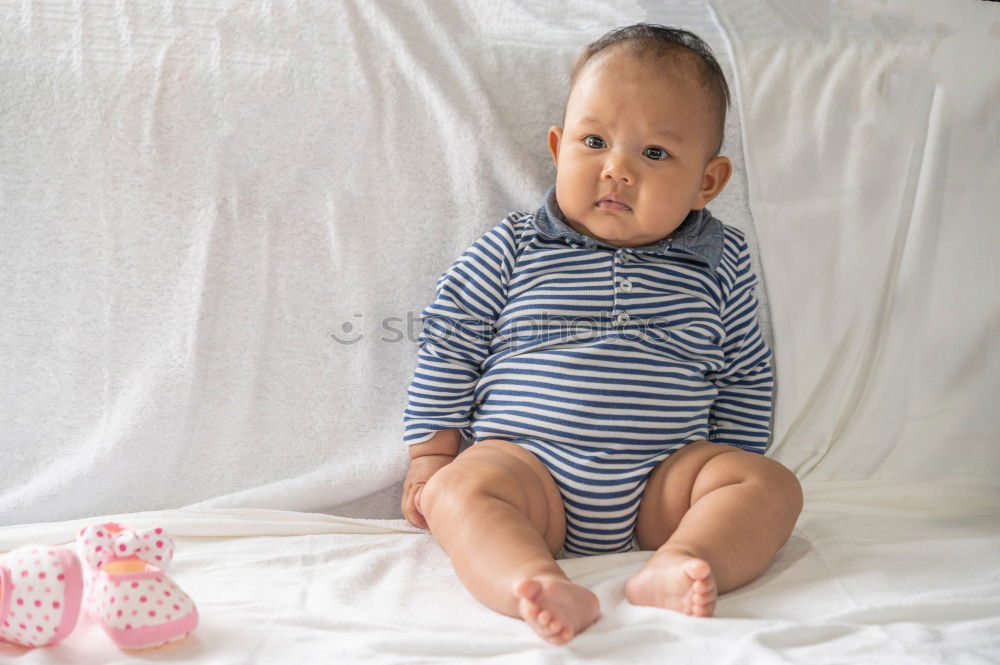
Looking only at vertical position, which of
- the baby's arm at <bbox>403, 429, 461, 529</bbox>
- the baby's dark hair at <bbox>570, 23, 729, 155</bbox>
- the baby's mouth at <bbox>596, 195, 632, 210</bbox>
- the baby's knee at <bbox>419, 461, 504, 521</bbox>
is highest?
the baby's dark hair at <bbox>570, 23, 729, 155</bbox>

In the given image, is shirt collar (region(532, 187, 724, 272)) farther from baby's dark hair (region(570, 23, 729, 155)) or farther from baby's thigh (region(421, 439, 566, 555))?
baby's thigh (region(421, 439, 566, 555))

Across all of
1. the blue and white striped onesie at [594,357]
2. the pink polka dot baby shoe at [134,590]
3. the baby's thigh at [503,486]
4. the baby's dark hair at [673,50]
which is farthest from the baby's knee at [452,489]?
the baby's dark hair at [673,50]

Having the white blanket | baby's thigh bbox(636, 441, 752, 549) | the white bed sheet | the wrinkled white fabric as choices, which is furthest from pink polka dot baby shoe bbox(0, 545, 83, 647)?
baby's thigh bbox(636, 441, 752, 549)

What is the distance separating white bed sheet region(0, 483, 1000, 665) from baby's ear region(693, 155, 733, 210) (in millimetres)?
413

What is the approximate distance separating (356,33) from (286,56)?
0.31 feet

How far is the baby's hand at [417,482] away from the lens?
3.86 feet

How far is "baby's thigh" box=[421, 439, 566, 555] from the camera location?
3.39ft

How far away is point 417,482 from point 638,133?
0.49 metres

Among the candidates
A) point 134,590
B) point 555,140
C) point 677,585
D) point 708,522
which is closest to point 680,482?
point 708,522

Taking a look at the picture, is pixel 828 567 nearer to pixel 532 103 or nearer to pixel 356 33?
pixel 532 103

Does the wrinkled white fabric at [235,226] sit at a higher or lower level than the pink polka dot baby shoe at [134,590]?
higher

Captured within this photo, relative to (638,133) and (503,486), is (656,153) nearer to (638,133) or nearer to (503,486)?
(638,133)

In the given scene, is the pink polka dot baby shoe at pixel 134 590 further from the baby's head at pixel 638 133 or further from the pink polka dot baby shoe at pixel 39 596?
the baby's head at pixel 638 133

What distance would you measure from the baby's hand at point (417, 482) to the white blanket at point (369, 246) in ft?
0.07
